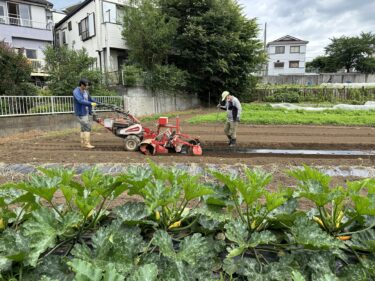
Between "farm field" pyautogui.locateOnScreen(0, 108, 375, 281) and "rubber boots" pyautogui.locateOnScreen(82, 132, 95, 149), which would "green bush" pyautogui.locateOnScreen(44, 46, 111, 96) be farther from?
"farm field" pyautogui.locateOnScreen(0, 108, 375, 281)

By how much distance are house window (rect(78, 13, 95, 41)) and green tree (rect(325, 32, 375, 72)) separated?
3738 centimetres

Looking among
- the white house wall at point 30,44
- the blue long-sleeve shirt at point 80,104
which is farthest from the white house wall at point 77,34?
the blue long-sleeve shirt at point 80,104

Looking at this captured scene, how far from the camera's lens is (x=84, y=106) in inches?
312

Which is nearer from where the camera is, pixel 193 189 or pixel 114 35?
pixel 193 189

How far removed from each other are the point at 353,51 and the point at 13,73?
1757 inches

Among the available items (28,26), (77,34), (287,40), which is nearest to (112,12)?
(77,34)

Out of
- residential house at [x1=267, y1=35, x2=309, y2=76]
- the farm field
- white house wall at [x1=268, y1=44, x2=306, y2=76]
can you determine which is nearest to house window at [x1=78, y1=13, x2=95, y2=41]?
the farm field

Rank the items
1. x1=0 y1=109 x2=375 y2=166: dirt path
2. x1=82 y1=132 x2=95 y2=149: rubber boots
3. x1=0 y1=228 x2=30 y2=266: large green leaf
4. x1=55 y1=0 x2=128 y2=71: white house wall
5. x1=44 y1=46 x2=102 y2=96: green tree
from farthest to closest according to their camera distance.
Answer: x1=55 y1=0 x2=128 y2=71: white house wall < x1=44 y1=46 x2=102 y2=96: green tree < x1=82 y1=132 x2=95 y2=149: rubber boots < x1=0 y1=109 x2=375 y2=166: dirt path < x1=0 y1=228 x2=30 y2=266: large green leaf

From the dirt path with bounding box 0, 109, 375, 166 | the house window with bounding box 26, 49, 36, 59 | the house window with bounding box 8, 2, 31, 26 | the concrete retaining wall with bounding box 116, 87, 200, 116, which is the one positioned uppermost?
the house window with bounding box 8, 2, 31, 26

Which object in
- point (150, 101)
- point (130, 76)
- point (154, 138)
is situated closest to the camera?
point (154, 138)

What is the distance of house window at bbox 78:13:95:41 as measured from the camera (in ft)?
67.6

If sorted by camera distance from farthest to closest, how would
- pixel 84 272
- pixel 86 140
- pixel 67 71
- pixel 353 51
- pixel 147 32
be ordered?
1. pixel 353 51
2. pixel 147 32
3. pixel 67 71
4. pixel 86 140
5. pixel 84 272

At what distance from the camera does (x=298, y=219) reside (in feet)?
4.63

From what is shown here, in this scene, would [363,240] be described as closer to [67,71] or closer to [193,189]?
[193,189]
